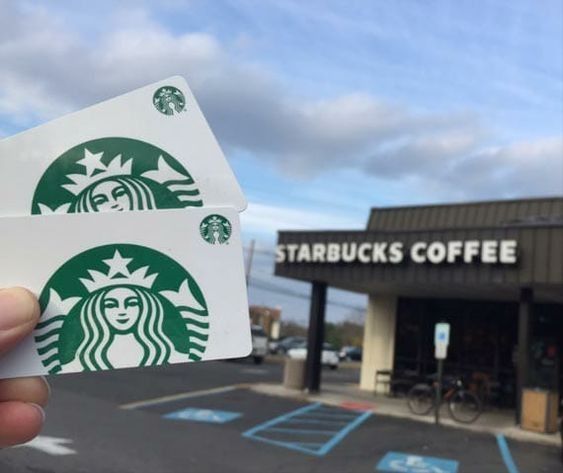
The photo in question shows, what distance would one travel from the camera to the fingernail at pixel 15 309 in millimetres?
1333

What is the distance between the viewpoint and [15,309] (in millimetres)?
1343

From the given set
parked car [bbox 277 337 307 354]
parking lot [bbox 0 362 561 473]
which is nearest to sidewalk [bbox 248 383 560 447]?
parking lot [bbox 0 362 561 473]

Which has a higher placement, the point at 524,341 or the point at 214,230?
the point at 524,341

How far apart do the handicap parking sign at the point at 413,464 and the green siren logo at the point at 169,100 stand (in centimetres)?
780

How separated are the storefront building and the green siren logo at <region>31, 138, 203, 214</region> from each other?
39.7 ft

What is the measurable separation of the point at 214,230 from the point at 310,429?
1034 cm

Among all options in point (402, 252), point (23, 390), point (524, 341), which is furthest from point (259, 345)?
point (23, 390)

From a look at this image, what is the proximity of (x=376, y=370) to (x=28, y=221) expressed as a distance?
18.4 m

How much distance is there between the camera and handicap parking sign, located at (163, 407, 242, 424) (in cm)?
1143

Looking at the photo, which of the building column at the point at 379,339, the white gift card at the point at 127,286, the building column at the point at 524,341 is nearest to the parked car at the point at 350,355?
A: the building column at the point at 379,339

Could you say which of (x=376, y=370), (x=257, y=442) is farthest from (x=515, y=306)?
(x=257, y=442)

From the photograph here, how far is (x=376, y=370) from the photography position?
19000mm

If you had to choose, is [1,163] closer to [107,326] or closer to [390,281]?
[107,326]

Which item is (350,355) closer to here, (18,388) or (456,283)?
(456,283)
